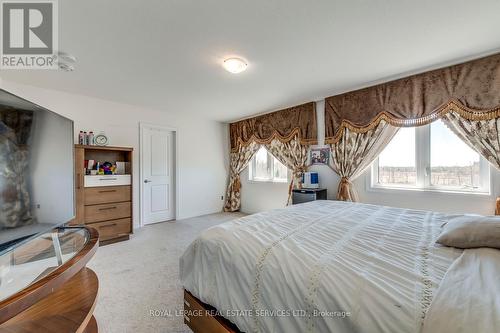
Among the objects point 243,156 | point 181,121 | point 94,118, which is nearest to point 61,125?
point 94,118

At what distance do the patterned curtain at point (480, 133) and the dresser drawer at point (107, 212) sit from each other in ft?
15.7

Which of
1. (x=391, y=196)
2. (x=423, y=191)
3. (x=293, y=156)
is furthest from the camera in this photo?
(x=293, y=156)

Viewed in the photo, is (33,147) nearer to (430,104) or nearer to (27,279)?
(27,279)

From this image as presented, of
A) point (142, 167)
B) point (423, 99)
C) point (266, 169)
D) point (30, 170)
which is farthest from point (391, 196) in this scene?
point (142, 167)

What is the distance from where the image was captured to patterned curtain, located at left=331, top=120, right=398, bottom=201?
10.00 ft

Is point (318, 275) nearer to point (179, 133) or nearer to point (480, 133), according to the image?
point (480, 133)

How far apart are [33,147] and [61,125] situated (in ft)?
1.04

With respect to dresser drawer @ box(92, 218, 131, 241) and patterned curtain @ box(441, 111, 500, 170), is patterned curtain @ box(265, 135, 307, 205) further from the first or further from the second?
dresser drawer @ box(92, 218, 131, 241)

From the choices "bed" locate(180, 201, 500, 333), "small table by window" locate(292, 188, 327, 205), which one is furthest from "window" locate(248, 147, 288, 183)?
"bed" locate(180, 201, 500, 333)

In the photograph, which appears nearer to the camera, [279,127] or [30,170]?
[30,170]

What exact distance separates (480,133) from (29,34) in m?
4.67

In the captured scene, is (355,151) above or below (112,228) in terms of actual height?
above

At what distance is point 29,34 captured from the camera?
6.27 feet

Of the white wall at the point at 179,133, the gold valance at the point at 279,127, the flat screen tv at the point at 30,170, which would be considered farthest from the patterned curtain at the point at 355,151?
the flat screen tv at the point at 30,170
